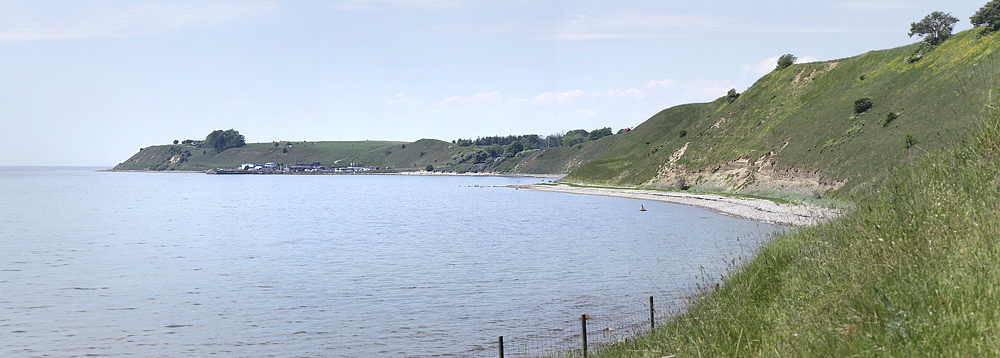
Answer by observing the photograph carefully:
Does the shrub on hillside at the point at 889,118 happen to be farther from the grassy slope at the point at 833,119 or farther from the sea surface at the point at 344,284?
the sea surface at the point at 344,284

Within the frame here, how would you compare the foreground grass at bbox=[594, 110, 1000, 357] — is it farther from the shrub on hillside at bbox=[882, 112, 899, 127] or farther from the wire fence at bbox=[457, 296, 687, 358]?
the shrub on hillside at bbox=[882, 112, 899, 127]

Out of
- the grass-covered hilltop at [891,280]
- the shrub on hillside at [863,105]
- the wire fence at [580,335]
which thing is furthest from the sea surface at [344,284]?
the shrub on hillside at [863,105]

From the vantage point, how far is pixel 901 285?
8.30 metres

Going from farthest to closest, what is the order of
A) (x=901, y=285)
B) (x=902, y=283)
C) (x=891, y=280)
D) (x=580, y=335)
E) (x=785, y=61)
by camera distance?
(x=785, y=61)
(x=580, y=335)
(x=891, y=280)
(x=902, y=283)
(x=901, y=285)

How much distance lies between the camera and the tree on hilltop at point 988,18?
255 feet

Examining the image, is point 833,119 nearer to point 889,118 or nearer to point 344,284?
point 889,118

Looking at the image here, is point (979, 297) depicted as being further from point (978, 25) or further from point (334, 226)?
point (978, 25)

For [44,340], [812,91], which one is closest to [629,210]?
[812,91]

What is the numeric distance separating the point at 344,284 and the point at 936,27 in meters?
93.1

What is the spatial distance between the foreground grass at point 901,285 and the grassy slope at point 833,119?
3191 cm

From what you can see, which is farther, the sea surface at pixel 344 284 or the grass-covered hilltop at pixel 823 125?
the grass-covered hilltop at pixel 823 125

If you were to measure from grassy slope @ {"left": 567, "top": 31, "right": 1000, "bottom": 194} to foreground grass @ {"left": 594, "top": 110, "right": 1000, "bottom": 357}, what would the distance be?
31.9m

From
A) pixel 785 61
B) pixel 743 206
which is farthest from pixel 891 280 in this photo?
pixel 785 61

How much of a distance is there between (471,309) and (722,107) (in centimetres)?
12645
